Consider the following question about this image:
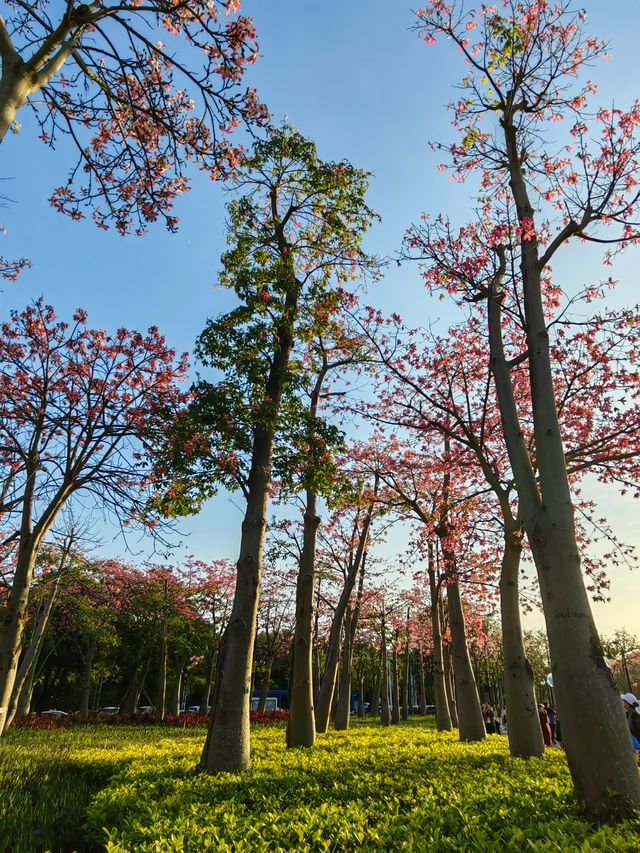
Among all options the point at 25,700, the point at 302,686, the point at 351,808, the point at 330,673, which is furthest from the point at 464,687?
the point at 25,700

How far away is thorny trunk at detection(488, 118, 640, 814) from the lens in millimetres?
4184

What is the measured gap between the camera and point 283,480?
30.1ft

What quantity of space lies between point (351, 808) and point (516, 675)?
5.21 meters

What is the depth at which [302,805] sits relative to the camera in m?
4.70

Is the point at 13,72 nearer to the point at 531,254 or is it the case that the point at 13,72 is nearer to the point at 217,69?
the point at 217,69

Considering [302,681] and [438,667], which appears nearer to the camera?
[302,681]

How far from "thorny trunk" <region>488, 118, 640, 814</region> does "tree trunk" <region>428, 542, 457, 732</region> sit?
443 inches

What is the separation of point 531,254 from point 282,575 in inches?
902

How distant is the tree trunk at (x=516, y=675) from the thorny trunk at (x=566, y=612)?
A: 3.77 metres

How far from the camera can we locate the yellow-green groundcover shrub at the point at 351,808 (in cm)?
355

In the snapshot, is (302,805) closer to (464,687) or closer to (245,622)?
(245,622)

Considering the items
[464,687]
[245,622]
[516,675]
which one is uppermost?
[245,622]

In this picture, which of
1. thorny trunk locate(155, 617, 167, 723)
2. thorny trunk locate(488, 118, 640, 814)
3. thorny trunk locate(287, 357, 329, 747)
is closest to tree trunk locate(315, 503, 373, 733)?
thorny trunk locate(287, 357, 329, 747)

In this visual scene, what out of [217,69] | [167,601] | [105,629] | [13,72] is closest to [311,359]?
[217,69]
